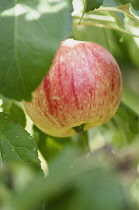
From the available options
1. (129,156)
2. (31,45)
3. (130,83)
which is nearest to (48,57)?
(31,45)

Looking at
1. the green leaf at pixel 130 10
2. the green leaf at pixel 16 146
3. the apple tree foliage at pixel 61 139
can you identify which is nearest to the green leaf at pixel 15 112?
the apple tree foliage at pixel 61 139

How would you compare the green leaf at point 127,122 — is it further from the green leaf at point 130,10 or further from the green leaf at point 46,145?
the green leaf at point 130,10

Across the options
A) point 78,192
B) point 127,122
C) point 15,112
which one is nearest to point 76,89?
point 15,112

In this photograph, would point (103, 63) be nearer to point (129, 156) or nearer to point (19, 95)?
point (19, 95)

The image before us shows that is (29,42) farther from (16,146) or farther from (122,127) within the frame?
(122,127)

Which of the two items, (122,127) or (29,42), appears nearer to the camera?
(29,42)

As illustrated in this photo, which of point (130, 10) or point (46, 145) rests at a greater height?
point (130, 10)

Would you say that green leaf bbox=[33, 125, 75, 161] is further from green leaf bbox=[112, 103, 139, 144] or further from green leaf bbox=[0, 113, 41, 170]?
green leaf bbox=[0, 113, 41, 170]
